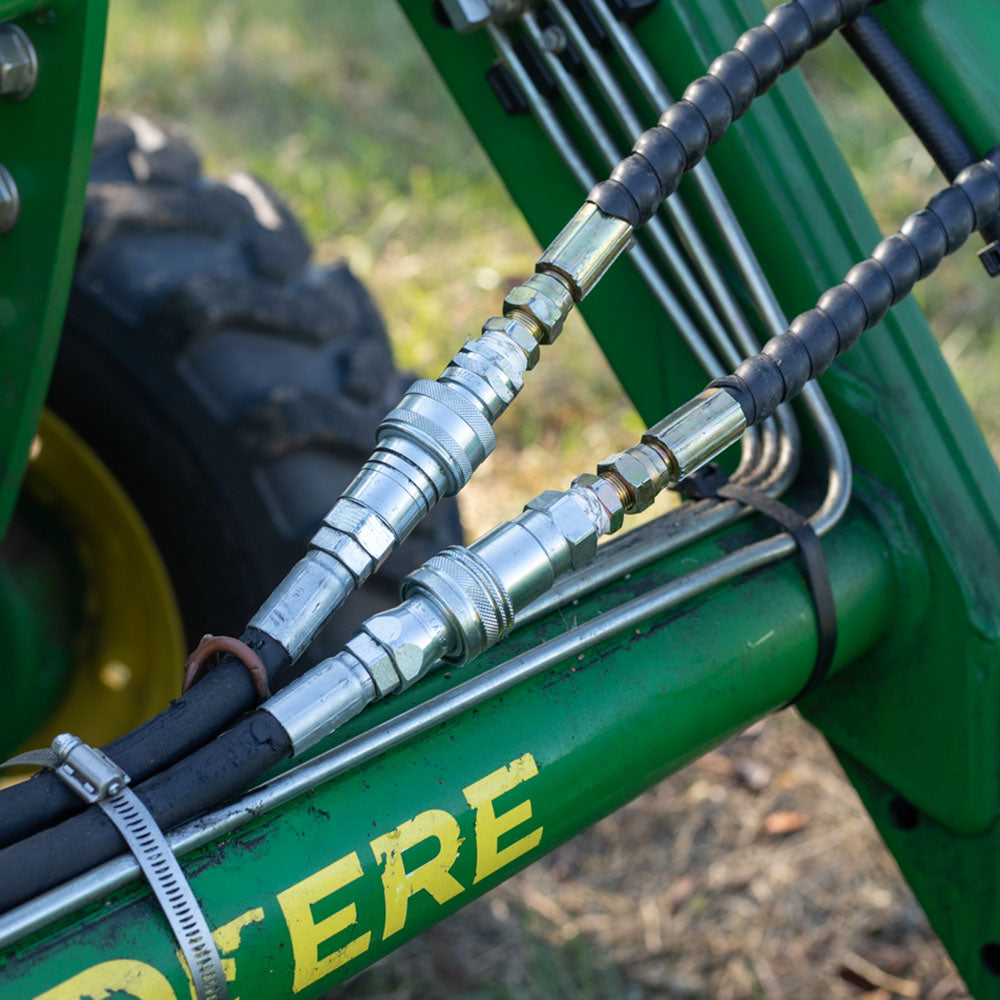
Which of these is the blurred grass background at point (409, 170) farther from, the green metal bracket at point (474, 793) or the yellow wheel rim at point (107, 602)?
the green metal bracket at point (474, 793)

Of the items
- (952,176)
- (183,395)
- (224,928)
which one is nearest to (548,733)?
(224,928)

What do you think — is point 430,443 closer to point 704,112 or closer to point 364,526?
point 364,526

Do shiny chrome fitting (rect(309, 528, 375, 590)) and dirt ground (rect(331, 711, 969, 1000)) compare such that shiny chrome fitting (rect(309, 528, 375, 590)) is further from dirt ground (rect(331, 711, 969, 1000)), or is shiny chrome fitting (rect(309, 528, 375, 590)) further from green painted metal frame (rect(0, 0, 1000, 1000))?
dirt ground (rect(331, 711, 969, 1000))

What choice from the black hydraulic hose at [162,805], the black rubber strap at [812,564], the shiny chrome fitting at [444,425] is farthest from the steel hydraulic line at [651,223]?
the black hydraulic hose at [162,805]

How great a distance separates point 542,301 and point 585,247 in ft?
0.17

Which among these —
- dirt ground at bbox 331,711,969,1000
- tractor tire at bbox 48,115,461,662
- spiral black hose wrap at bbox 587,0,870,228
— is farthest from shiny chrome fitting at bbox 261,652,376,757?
dirt ground at bbox 331,711,969,1000

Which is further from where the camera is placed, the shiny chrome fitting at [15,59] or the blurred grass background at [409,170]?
the blurred grass background at [409,170]

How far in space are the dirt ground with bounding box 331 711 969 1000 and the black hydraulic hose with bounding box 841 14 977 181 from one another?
44.8 inches

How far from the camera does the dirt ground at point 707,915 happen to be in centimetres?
172

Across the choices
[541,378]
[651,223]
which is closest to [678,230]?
[651,223]

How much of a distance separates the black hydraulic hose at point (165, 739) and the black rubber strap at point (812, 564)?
0.47 m

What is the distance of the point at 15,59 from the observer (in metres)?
0.99

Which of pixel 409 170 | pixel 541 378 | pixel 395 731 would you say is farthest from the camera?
pixel 409 170

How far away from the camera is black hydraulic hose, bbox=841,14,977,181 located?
1093 millimetres
